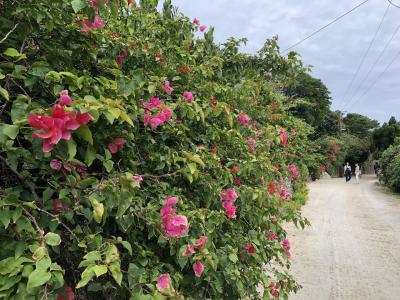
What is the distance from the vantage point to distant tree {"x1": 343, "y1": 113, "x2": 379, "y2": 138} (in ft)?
200

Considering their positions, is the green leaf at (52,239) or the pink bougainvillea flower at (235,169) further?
the pink bougainvillea flower at (235,169)

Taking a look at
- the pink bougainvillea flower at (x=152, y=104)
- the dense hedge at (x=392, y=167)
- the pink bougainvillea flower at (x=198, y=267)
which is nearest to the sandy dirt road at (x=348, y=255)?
the pink bougainvillea flower at (x=198, y=267)

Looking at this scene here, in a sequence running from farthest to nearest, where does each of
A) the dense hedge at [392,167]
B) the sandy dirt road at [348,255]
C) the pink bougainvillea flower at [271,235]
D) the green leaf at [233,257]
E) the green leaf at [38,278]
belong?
the dense hedge at [392,167]
the sandy dirt road at [348,255]
the pink bougainvillea flower at [271,235]
the green leaf at [233,257]
the green leaf at [38,278]

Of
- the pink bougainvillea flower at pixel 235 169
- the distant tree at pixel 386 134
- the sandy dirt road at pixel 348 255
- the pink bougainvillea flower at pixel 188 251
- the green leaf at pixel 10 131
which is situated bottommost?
the sandy dirt road at pixel 348 255

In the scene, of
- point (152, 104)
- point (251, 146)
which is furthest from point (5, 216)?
point (251, 146)

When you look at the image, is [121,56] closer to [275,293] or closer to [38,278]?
[38,278]

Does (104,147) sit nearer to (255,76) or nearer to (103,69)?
(103,69)

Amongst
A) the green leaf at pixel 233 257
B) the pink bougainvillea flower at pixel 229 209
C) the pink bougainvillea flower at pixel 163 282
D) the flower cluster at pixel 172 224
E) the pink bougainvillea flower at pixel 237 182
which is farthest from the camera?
the pink bougainvillea flower at pixel 237 182

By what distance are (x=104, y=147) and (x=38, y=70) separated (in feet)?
1.40

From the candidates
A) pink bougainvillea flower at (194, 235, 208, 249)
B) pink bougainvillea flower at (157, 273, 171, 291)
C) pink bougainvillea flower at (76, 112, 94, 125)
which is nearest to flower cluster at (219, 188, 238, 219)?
pink bougainvillea flower at (194, 235, 208, 249)

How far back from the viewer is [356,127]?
61.8 m

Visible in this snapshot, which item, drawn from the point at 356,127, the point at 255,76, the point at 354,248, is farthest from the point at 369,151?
the point at 255,76

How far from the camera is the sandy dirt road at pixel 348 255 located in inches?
214

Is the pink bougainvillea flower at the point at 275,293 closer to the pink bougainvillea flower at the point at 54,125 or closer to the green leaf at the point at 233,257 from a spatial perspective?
the green leaf at the point at 233,257
